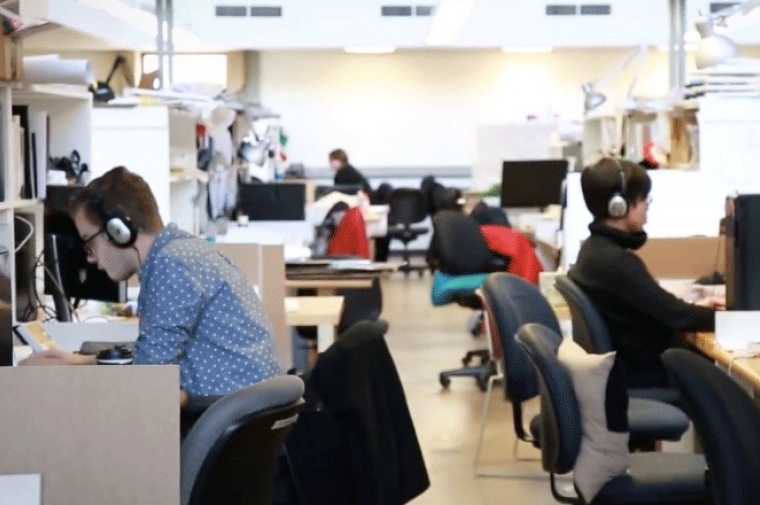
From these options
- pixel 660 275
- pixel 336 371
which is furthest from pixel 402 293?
pixel 336 371

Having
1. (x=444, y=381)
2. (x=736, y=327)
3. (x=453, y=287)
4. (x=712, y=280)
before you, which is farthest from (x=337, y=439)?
(x=453, y=287)

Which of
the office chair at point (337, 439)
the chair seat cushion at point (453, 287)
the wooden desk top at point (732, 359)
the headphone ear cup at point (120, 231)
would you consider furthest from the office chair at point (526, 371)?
the chair seat cushion at point (453, 287)

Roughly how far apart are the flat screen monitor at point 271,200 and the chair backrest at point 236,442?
616cm

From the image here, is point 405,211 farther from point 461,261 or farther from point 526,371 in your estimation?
point 526,371

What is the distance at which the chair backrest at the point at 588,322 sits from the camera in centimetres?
465

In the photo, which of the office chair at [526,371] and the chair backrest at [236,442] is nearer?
the chair backrest at [236,442]

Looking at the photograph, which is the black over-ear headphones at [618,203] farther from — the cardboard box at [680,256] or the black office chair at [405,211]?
the black office chair at [405,211]

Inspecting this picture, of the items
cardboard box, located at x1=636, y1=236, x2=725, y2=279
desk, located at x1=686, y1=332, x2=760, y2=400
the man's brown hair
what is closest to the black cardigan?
desk, located at x1=686, y1=332, x2=760, y2=400

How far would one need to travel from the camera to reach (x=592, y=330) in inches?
183

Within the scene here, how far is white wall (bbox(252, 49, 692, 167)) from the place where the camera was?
16875 mm

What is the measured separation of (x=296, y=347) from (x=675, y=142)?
2.10m

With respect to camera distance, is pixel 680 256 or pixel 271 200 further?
pixel 271 200

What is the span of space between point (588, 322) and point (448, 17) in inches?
227

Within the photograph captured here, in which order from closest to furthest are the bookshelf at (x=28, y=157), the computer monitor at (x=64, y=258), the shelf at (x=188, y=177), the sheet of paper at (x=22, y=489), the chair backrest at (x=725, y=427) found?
1. the sheet of paper at (x=22, y=489)
2. the chair backrest at (x=725, y=427)
3. the bookshelf at (x=28, y=157)
4. the computer monitor at (x=64, y=258)
5. the shelf at (x=188, y=177)
